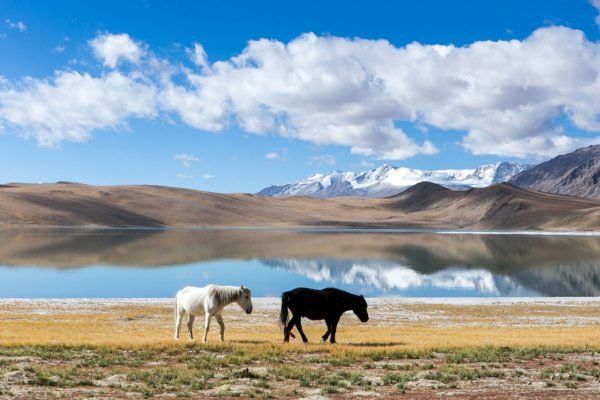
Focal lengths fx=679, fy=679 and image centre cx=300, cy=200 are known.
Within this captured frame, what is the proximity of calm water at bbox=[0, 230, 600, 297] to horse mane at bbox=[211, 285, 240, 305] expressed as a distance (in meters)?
35.7

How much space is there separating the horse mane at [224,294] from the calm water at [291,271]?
3568 cm

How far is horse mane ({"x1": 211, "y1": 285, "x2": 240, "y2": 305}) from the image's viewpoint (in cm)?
1831

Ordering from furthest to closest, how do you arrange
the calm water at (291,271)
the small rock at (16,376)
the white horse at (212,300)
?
the calm water at (291,271) < the white horse at (212,300) < the small rock at (16,376)

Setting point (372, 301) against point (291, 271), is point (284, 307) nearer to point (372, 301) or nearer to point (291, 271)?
point (372, 301)

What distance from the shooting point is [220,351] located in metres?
16.7

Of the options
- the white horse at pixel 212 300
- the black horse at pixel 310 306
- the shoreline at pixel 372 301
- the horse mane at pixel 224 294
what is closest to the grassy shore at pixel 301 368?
the black horse at pixel 310 306

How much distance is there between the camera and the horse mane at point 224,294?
60.1ft

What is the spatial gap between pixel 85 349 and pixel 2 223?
19424cm

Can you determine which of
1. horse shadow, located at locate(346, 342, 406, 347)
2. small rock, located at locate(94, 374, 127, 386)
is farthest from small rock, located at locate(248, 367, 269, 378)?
horse shadow, located at locate(346, 342, 406, 347)

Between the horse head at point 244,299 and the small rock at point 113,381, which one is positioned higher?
the horse head at point 244,299

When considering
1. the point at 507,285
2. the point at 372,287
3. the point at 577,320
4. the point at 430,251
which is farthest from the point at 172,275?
the point at 430,251

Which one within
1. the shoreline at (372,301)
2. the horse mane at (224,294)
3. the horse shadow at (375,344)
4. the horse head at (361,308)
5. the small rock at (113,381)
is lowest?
the small rock at (113,381)

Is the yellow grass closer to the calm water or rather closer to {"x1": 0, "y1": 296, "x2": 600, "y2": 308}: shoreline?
{"x1": 0, "y1": 296, "x2": 600, "y2": 308}: shoreline

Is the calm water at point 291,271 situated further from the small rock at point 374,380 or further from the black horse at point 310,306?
the small rock at point 374,380
